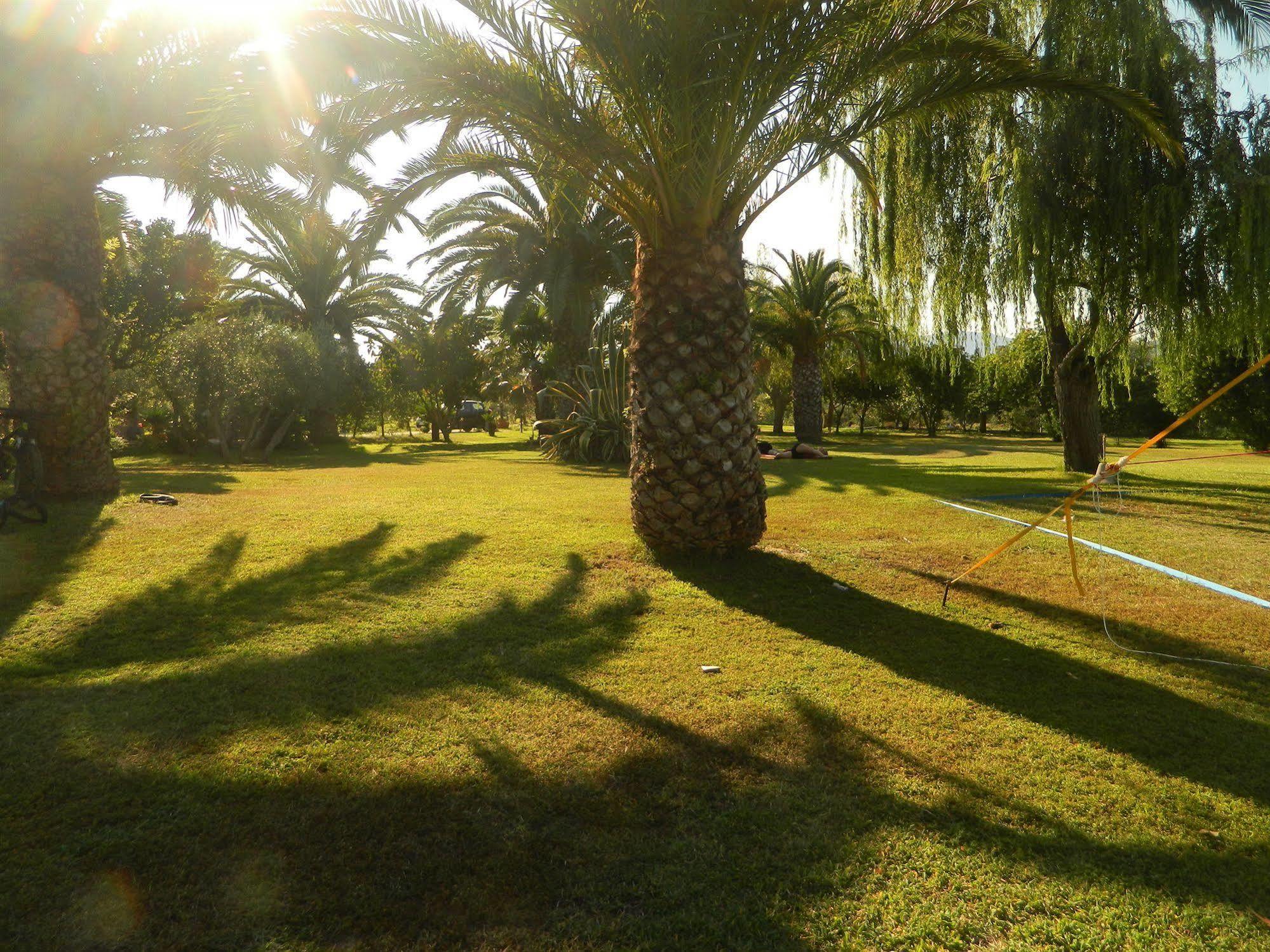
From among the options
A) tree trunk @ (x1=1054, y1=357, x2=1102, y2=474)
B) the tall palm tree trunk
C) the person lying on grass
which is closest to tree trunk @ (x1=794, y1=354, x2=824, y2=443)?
the person lying on grass

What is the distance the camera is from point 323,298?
86.5 ft

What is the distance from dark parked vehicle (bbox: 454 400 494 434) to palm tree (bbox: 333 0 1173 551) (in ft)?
126

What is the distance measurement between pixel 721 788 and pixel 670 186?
14.4ft

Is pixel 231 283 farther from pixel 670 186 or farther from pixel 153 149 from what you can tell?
pixel 670 186

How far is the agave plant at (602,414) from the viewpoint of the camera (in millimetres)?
16609

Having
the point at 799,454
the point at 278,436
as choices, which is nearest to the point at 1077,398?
the point at 799,454

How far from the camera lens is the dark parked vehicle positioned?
44625mm

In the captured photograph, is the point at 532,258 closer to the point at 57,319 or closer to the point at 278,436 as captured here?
the point at 278,436

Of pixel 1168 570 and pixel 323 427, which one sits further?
pixel 323 427

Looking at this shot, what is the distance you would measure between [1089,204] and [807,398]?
1640 cm

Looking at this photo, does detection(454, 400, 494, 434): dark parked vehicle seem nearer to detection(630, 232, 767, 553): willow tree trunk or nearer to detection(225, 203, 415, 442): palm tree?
detection(225, 203, 415, 442): palm tree

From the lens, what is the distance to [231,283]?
24641 mm

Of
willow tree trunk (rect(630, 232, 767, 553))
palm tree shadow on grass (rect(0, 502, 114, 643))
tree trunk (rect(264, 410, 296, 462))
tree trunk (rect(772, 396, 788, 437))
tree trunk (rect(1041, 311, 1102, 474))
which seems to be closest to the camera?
palm tree shadow on grass (rect(0, 502, 114, 643))

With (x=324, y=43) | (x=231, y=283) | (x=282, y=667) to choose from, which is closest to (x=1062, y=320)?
(x=324, y=43)
